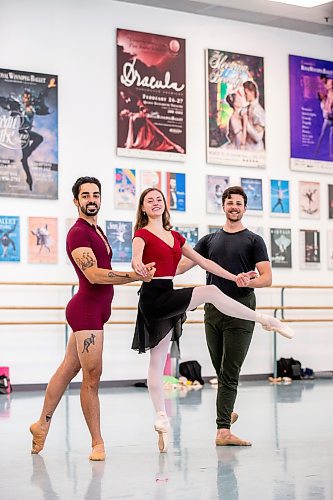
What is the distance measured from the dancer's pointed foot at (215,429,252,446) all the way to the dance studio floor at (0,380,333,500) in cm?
9

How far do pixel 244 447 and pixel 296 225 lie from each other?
676 cm

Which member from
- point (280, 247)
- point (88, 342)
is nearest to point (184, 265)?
point (88, 342)

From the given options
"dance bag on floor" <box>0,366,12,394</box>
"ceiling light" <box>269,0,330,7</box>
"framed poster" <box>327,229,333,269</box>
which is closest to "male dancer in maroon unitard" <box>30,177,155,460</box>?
"dance bag on floor" <box>0,366,12,394</box>

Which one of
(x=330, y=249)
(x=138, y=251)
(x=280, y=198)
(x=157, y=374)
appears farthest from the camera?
(x=330, y=249)

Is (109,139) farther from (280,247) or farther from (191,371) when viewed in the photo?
(191,371)

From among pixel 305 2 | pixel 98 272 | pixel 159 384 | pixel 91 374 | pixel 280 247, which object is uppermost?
pixel 305 2

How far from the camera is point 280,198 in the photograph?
12102 mm


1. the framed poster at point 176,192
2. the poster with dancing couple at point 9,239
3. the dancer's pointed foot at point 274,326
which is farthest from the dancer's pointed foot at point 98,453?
the framed poster at point 176,192

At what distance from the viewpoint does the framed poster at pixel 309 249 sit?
1220 cm

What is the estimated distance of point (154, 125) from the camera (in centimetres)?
1122

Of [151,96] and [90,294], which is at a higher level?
[151,96]

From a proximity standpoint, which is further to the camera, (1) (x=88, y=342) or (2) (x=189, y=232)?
(2) (x=189, y=232)

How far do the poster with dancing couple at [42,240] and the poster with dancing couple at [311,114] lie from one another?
3444mm

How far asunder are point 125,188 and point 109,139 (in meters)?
0.60
